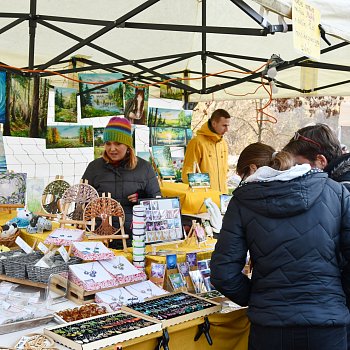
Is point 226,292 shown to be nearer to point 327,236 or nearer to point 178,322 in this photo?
point 178,322

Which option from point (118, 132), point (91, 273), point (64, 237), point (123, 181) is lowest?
point (91, 273)

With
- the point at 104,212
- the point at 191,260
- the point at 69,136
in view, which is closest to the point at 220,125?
the point at 69,136

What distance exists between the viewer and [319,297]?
1.61 meters

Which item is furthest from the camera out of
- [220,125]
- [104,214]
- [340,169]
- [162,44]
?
[162,44]

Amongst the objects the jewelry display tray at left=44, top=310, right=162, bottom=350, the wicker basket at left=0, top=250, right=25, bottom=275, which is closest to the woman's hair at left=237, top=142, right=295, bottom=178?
the jewelry display tray at left=44, top=310, right=162, bottom=350

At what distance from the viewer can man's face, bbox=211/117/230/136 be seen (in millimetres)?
4609

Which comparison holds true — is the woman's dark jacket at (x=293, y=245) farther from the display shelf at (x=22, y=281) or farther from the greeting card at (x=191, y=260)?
the display shelf at (x=22, y=281)

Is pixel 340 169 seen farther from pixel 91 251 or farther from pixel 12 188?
pixel 12 188

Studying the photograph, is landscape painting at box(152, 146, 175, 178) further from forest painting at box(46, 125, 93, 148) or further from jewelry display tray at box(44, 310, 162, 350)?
jewelry display tray at box(44, 310, 162, 350)

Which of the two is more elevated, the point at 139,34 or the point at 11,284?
the point at 139,34

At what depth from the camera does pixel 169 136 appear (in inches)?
Result: 223

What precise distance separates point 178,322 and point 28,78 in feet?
9.47

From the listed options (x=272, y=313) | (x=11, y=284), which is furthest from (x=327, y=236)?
(x=11, y=284)

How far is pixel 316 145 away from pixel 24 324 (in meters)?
1.26
